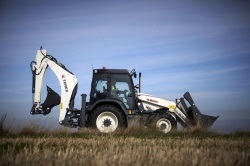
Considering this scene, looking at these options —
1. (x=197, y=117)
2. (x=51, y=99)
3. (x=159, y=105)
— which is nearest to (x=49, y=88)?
(x=51, y=99)

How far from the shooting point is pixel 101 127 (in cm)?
1065

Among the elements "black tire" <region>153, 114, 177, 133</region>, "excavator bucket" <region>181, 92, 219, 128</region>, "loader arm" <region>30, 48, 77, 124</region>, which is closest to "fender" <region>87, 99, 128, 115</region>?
"loader arm" <region>30, 48, 77, 124</region>

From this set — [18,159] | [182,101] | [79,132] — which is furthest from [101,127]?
[18,159]

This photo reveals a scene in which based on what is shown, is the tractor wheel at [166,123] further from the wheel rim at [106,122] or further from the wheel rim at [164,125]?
the wheel rim at [106,122]

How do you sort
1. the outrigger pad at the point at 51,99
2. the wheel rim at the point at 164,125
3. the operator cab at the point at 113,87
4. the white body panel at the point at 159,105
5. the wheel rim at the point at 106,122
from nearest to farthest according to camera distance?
1. the wheel rim at the point at 106,122
2. the operator cab at the point at 113,87
3. the wheel rim at the point at 164,125
4. the outrigger pad at the point at 51,99
5. the white body panel at the point at 159,105

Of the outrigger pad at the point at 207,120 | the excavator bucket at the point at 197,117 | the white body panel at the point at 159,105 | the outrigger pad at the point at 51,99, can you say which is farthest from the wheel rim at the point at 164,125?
the outrigger pad at the point at 51,99

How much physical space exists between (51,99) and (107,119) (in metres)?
2.86

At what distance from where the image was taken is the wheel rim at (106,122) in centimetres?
1062

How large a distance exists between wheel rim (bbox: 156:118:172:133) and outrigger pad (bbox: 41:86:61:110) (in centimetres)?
453

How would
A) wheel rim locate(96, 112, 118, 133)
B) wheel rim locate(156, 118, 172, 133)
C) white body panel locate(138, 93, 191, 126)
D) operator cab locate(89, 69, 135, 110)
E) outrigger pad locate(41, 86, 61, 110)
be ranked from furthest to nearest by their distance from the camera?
white body panel locate(138, 93, 191, 126) → outrigger pad locate(41, 86, 61, 110) → wheel rim locate(156, 118, 172, 133) → operator cab locate(89, 69, 135, 110) → wheel rim locate(96, 112, 118, 133)

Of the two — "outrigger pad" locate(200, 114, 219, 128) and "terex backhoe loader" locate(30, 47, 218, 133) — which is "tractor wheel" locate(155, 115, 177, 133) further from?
"outrigger pad" locate(200, 114, 219, 128)

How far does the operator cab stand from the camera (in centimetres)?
1123

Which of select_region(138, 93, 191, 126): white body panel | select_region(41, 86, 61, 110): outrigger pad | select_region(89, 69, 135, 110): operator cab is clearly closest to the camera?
select_region(89, 69, 135, 110): operator cab

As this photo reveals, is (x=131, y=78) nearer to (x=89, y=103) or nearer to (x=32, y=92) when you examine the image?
(x=89, y=103)
